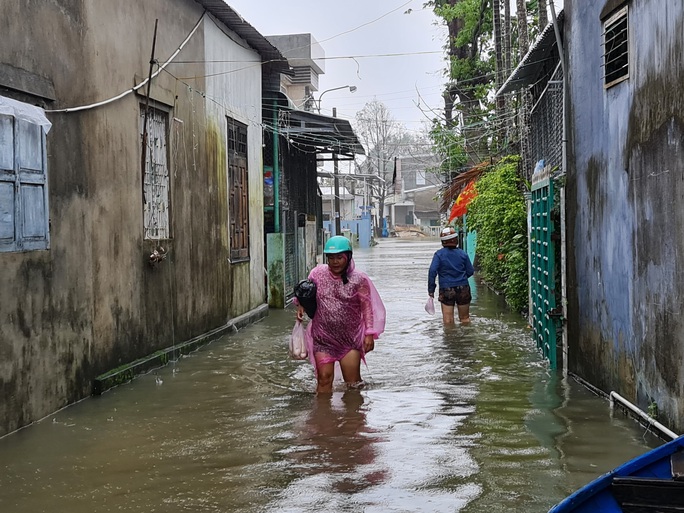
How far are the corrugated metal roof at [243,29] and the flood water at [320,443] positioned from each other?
5.62m

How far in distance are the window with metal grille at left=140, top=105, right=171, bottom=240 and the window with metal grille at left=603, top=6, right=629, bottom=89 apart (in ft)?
17.7

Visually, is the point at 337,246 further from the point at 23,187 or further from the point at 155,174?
the point at 155,174

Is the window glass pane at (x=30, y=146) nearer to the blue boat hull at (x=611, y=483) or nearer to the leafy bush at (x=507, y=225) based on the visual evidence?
the blue boat hull at (x=611, y=483)

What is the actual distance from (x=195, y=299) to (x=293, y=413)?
15.6 feet

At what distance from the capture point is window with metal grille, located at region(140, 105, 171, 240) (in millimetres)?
10750

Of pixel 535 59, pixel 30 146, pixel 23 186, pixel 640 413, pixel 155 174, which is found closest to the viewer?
pixel 640 413

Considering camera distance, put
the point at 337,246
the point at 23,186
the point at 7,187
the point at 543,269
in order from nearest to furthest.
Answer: the point at 7,187 < the point at 23,186 < the point at 337,246 < the point at 543,269

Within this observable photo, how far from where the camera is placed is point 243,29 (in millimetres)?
14906

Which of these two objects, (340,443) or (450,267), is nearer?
(340,443)

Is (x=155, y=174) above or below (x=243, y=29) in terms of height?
below

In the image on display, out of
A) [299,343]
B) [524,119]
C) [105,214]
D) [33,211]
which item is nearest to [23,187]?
[33,211]

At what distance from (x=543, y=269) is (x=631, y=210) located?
150 inches

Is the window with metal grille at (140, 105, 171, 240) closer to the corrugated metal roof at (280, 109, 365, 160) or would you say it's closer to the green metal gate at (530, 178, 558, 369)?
the green metal gate at (530, 178, 558, 369)

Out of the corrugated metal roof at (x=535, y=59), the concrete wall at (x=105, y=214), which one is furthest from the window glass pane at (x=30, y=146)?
the corrugated metal roof at (x=535, y=59)
